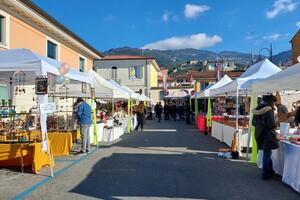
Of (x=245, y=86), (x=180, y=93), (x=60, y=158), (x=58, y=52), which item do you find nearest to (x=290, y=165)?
(x=245, y=86)

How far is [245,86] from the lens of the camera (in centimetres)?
1273

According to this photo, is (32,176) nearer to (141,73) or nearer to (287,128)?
(287,128)

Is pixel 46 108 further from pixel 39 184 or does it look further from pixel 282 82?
pixel 282 82

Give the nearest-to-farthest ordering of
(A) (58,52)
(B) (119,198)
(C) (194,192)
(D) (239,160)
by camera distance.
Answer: (B) (119,198) < (C) (194,192) < (D) (239,160) < (A) (58,52)

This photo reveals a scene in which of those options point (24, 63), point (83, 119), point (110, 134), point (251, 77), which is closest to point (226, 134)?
point (251, 77)

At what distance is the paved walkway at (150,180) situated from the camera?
7.06m

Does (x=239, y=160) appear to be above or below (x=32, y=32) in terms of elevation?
below

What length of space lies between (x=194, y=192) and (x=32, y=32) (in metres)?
14.4

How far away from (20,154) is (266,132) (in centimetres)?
559

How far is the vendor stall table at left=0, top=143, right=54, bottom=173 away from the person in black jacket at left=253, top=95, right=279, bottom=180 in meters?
4.97

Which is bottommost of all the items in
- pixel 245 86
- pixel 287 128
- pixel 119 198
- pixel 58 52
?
pixel 119 198

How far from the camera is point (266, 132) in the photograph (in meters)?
8.31

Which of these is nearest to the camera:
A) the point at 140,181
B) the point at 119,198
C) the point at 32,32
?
the point at 119,198

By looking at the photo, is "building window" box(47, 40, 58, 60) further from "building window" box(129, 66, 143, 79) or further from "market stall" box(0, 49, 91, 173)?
"building window" box(129, 66, 143, 79)
